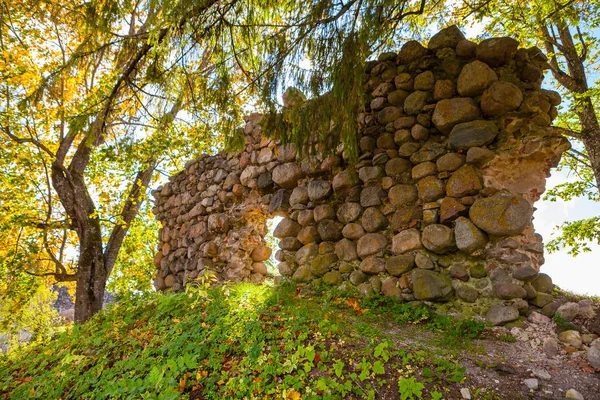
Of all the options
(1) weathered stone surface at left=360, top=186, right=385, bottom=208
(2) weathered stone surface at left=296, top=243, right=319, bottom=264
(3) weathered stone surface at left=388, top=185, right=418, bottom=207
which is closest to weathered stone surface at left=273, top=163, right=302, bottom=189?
(2) weathered stone surface at left=296, top=243, right=319, bottom=264

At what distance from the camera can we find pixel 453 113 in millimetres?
3143

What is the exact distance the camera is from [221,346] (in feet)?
8.33

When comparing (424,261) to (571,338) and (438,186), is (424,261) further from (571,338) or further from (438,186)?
(571,338)

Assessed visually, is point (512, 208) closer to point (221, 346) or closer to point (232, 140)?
point (221, 346)

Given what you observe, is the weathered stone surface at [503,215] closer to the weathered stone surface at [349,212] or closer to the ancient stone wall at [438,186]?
the ancient stone wall at [438,186]

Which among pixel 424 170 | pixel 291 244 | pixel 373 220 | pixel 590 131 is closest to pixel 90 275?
pixel 291 244

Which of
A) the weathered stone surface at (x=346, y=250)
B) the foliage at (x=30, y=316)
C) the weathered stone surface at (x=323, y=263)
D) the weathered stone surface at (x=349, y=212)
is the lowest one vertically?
the foliage at (x=30, y=316)

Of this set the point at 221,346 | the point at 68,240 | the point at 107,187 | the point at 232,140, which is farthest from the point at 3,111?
the point at 221,346

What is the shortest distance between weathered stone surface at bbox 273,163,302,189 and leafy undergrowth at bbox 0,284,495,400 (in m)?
1.37

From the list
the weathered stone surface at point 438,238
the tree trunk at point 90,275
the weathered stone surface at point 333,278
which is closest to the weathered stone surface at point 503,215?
the weathered stone surface at point 438,238

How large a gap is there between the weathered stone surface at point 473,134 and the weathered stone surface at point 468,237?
0.67 meters

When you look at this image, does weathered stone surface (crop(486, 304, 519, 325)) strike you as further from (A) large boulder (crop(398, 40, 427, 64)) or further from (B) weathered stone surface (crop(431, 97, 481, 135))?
(A) large boulder (crop(398, 40, 427, 64))

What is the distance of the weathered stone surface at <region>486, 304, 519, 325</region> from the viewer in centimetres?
262

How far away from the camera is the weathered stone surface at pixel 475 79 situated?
3088mm
